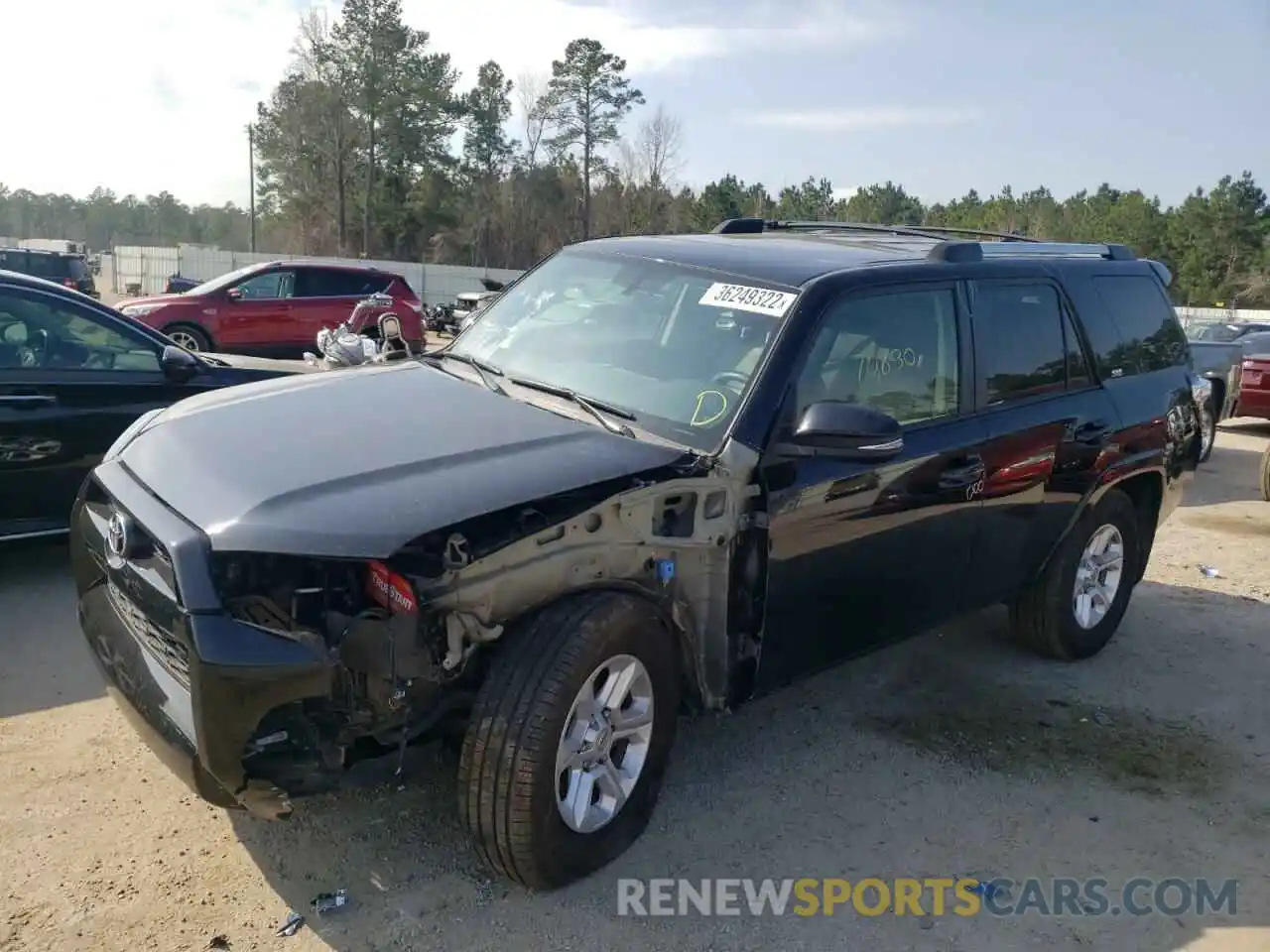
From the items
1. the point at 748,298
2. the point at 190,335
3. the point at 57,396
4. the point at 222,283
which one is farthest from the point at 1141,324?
the point at 222,283

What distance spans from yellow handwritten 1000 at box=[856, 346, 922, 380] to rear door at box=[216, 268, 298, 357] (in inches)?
542

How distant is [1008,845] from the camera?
12.3ft

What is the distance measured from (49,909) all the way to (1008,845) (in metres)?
3.07

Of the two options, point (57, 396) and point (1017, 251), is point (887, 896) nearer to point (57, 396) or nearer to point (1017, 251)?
point (1017, 251)

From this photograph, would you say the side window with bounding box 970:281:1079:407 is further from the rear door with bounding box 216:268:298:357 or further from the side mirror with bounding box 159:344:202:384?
the rear door with bounding box 216:268:298:357

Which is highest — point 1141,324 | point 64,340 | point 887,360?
point 1141,324

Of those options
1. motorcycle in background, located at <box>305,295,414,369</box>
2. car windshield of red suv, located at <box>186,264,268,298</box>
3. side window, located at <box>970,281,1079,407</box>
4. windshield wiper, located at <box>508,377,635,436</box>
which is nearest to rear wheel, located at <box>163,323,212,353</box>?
car windshield of red suv, located at <box>186,264,268,298</box>

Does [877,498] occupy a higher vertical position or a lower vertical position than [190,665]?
higher

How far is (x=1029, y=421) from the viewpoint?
464cm

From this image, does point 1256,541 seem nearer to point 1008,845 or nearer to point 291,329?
point 1008,845

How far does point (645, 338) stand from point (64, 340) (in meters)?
3.53

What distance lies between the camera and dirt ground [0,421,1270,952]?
3.11 m

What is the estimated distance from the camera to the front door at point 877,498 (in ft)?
12.0

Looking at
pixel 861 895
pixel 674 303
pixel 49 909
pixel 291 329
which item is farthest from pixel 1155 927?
pixel 291 329
